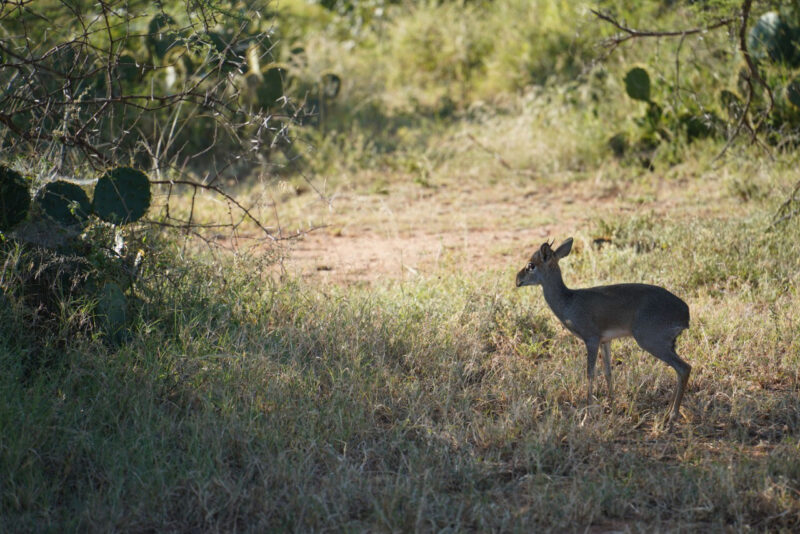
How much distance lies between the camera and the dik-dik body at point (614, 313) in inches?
155

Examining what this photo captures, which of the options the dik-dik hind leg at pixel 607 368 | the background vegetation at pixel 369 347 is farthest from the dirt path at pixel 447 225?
the dik-dik hind leg at pixel 607 368

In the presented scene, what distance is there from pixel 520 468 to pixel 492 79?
9024 mm

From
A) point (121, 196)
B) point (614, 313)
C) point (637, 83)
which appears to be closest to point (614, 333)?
point (614, 313)

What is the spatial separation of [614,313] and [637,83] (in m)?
4.84

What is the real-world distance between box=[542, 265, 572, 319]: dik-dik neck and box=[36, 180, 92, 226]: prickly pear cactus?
2454mm

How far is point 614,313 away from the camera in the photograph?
4.06 m

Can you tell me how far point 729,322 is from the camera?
4.86m

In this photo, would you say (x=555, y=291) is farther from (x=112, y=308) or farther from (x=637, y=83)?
(x=637, y=83)

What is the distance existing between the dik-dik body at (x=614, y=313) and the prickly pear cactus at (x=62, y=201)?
2.37m

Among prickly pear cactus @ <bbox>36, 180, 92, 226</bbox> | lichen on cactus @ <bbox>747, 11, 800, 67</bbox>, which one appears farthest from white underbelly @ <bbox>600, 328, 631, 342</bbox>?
lichen on cactus @ <bbox>747, 11, 800, 67</bbox>

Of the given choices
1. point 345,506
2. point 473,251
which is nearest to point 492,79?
point 473,251

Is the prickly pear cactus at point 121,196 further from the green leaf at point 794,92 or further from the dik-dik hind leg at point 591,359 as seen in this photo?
the green leaf at point 794,92

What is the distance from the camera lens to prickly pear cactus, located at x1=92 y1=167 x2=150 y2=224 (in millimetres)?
4516

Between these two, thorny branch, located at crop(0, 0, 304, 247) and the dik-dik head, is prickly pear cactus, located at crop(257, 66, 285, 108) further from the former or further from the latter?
the dik-dik head
